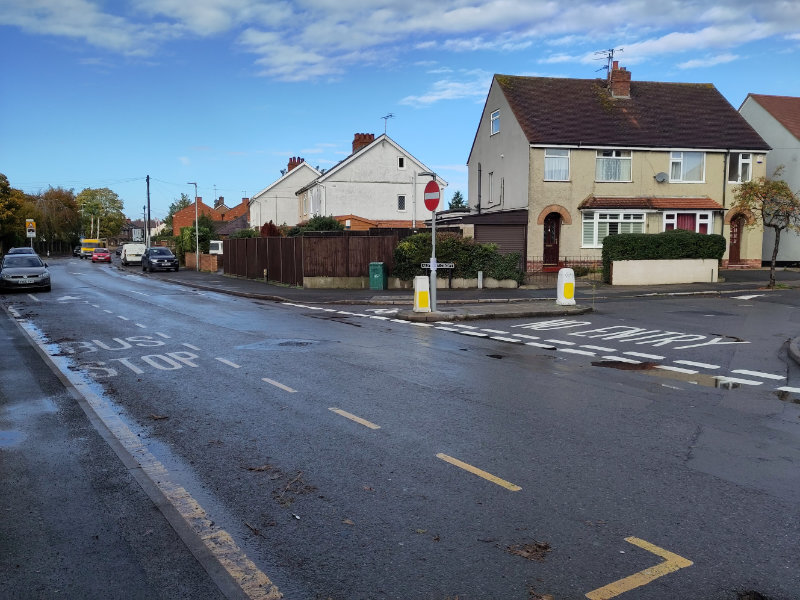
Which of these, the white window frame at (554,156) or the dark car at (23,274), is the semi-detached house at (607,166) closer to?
the white window frame at (554,156)

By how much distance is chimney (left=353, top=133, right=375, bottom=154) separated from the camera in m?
50.1

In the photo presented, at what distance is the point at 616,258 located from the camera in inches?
1040

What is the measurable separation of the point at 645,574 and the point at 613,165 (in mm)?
30690

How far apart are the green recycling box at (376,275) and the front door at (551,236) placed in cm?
996

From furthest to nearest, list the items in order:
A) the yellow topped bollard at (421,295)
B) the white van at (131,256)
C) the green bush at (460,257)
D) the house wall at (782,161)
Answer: the white van at (131,256) < the house wall at (782,161) < the green bush at (460,257) < the yellow topped bollard at (421,295)

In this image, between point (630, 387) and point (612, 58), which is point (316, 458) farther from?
point (612, 58)

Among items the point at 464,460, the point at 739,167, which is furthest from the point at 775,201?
the point at 464,460

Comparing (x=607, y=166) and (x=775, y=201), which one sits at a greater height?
(x=607, y=166)

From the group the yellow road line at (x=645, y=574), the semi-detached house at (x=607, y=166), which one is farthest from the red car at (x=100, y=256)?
the yellow road line at (x=645, y=574)

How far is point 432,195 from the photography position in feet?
55.3

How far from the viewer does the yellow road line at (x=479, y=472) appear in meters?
4.96

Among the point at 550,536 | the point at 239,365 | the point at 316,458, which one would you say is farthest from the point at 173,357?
the point at 550,536

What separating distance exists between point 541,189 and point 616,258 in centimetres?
603

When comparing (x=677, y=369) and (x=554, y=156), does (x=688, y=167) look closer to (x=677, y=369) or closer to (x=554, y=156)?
(x=554, y=156)
